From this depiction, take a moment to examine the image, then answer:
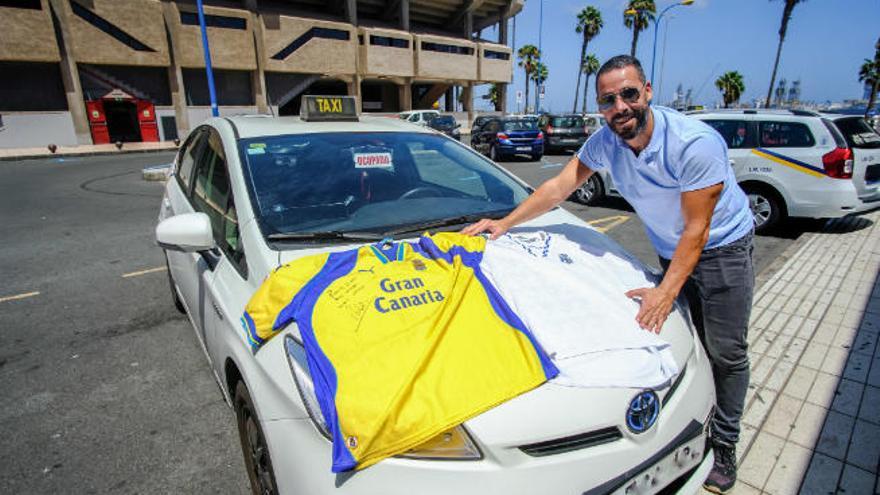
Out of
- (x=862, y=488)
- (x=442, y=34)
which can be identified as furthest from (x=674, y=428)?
(x=442, y=34)

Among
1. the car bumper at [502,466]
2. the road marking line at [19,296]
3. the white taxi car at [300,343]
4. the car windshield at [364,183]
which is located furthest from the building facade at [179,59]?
the car bumper at [502,466]

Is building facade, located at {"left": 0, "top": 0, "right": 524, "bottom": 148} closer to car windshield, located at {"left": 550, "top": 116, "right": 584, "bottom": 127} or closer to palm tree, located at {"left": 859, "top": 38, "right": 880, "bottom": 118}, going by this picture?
car windshield, located at {"left": 550, "top": 116, "right": 584, "bottom": 127}

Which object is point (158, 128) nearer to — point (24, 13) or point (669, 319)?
point (24, 13)

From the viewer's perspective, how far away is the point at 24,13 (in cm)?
2356

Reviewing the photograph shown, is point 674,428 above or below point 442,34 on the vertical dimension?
below

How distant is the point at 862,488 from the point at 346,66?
38.1m

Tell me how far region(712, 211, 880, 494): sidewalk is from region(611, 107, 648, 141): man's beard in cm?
172

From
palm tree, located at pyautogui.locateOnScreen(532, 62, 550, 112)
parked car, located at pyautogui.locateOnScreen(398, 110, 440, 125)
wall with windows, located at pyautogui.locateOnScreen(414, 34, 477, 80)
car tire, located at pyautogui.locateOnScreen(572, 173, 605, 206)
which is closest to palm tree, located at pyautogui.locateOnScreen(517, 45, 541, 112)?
palm tree, located at pyautogui.locateOnScreen(532, 62, 550, 112)

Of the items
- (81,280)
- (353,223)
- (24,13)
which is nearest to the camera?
(353,223)

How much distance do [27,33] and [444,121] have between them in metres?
21.3

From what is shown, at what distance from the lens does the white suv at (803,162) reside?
5922 mm

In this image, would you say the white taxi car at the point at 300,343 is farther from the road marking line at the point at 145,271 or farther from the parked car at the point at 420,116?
the parked car at the point at 420,116

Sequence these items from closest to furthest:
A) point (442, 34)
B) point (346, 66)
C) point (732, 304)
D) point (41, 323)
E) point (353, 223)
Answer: point (732, 304), point (353, 223), point (41, 323), point (346, 66), point (442, 34)

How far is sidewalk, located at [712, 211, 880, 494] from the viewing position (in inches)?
90.1
